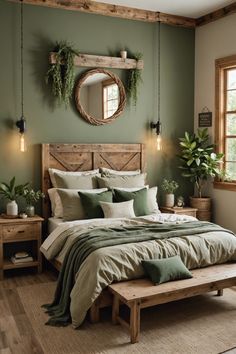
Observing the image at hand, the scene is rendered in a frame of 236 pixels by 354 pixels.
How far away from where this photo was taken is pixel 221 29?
5.88 metres

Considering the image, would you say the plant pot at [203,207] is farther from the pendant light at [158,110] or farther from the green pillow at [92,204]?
the green pillow at [92,204]

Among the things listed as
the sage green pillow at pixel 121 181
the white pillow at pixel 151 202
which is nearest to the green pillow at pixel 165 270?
the white pillow at pixel 151 202

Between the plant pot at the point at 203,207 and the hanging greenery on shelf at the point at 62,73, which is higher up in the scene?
the hanging greenery on shelf at the point at 62,73

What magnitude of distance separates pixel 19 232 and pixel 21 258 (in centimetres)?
34

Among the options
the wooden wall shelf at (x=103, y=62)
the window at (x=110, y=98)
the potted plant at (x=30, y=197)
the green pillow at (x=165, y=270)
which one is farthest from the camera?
the window at (x=110, y=98)

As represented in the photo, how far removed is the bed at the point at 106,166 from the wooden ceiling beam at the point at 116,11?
1.79 meters

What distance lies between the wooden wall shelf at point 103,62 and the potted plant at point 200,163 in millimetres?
1261

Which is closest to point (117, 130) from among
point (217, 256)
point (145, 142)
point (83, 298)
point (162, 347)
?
point (145, 142)

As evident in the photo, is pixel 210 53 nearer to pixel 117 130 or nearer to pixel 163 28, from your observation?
pixel 163 28

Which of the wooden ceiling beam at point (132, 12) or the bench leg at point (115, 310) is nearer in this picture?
the bench leg at point (115, 310)

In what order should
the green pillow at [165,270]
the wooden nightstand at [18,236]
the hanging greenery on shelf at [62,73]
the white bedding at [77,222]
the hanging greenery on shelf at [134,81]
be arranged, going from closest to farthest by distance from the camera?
the green pillow at [165,270], the white bedding at [77,222], the wooden nightstand at [18,236], the hanging greenery on shelf at [62,73], the hanging greenery on shelf at [134,81]

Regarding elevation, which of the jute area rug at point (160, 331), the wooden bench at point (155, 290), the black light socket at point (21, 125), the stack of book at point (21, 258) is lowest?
the jute area rug at point (160, 331)

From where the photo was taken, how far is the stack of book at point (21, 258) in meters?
4.89

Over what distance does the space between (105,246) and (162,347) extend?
97 centimetres
